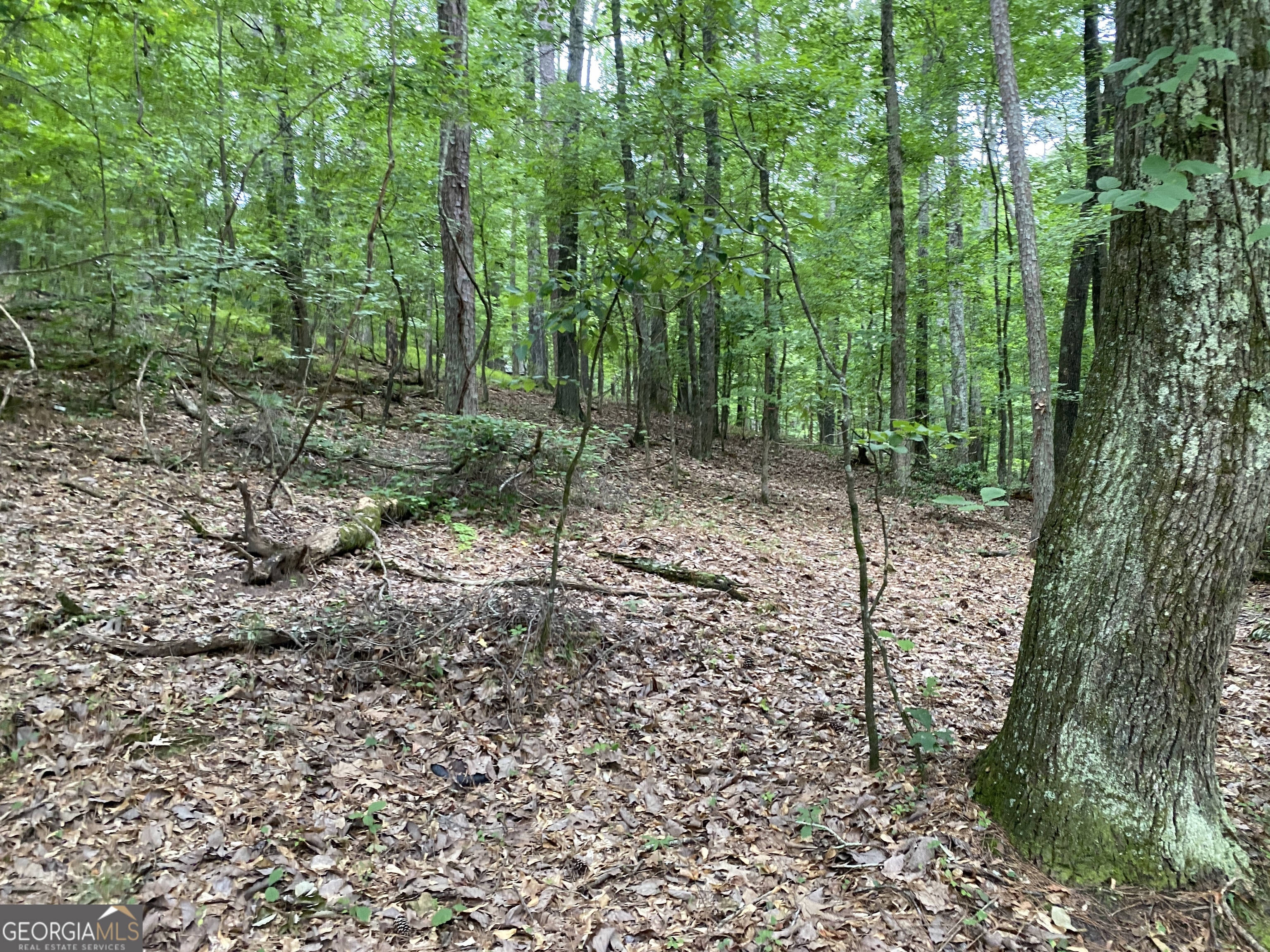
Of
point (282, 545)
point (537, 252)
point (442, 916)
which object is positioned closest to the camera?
point (442, 916)

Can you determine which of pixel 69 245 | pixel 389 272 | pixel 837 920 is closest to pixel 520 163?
pixel 389 272

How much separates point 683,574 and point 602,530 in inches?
79.4

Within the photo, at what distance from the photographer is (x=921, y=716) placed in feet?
11.8

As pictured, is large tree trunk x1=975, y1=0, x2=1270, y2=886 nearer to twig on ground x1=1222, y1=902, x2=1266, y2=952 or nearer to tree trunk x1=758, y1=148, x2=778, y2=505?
twig on ground x1=1222, y1=902, x2=1266, y2=952

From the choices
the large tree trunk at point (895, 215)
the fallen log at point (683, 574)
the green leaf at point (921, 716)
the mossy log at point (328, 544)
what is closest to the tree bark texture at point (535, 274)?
the large tree trunk at point (895, 215)

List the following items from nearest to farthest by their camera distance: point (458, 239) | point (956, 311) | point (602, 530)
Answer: point (602, 530) → point (458, 239) → point (956, 311)

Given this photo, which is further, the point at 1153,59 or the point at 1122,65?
the point at 1122,65

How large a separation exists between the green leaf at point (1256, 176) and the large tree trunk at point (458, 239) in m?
7.40

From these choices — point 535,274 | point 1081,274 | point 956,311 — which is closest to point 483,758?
point 1081,274

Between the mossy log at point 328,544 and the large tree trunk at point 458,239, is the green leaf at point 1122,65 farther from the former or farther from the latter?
the large tree trunk at point 458,239

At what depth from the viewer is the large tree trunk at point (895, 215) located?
10914mm

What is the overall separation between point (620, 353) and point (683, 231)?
15416 mm

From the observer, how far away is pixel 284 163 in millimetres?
10891

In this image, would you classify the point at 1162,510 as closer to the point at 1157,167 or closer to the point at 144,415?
the point at 1157,167
